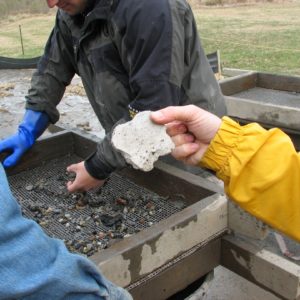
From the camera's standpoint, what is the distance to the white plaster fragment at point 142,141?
162 centimetres

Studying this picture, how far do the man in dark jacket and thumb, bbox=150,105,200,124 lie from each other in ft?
1.49

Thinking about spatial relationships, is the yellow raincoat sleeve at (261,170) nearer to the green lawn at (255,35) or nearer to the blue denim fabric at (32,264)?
the blue denim fabric at (32,264)

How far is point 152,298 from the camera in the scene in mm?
1745

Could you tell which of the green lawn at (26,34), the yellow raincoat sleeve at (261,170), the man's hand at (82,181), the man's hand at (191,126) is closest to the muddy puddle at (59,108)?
the man's hand at (82,181)

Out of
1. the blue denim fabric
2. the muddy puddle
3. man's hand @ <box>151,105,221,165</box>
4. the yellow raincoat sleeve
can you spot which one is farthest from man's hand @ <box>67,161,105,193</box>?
A: the muddy puddle

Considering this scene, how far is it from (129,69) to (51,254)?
4.40 ft

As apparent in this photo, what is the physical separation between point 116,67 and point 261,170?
1.09 meters

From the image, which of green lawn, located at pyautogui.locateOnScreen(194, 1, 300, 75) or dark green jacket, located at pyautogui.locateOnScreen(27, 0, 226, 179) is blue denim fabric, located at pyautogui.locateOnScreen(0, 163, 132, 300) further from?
green lawn, located at pyautogui.locateOnScreen(194, 1, 300, 75)

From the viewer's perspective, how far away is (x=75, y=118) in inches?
205

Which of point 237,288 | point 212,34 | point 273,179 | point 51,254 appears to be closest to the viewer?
point 51,254

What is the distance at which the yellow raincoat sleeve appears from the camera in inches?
54.8

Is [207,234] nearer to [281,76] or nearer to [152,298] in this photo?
[152,298]

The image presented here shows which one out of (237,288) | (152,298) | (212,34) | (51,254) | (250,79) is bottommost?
(212,34)

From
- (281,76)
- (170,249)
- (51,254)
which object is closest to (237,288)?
(170,249)
